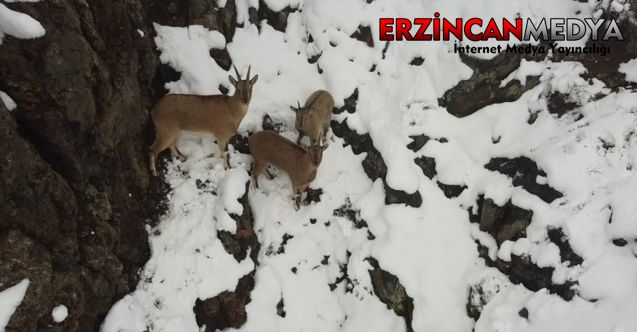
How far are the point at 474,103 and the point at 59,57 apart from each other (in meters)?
8.01

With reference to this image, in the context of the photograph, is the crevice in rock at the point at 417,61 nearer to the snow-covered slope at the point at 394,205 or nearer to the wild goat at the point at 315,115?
the snow-covered slope at the point at 394,205

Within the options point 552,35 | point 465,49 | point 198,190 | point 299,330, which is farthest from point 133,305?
point 552,35

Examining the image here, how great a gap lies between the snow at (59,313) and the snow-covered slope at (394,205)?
0.97 metres

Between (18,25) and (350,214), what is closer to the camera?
(18,25)

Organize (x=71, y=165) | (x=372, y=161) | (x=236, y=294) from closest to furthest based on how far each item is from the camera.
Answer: (x=71, y=165), (x=236, y=294), (x=372, y=161)

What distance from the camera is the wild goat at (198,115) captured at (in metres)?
7.76

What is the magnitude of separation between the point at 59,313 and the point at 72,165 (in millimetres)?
1945

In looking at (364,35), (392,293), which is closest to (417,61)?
(364,35)

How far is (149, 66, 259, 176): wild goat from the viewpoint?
776cm

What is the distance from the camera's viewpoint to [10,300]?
4699 mm

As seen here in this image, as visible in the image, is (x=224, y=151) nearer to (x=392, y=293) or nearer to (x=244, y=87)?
(x=244, y=87)

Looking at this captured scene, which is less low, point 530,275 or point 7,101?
point 7,101

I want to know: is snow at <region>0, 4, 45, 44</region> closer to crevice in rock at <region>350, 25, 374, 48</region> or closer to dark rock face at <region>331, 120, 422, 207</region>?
dark rock face at <region>331, 120, 422, 207</region>

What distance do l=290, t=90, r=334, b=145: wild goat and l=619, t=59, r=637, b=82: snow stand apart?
613cm
